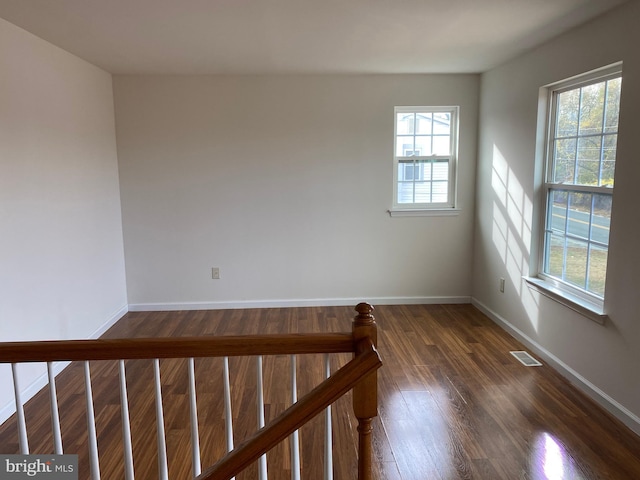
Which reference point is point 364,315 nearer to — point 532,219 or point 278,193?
point 532,219

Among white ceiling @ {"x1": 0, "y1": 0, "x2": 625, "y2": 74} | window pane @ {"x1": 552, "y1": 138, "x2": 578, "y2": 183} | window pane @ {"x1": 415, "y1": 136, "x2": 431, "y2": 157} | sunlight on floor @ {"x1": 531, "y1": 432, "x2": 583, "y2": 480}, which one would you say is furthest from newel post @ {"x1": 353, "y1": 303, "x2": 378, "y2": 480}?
window pane @ {"x1": 415, "y1": 136, "x2": 431, "y2": 157}

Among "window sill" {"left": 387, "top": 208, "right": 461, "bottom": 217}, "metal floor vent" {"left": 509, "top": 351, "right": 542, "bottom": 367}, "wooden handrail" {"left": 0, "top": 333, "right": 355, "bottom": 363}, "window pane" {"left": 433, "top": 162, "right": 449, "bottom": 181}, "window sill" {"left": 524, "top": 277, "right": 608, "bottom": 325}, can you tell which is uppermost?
"window pane" {"left": 433, "top": 162, "right": 449, "bottom": 181}

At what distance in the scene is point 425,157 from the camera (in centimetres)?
472

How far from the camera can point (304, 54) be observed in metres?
3.66

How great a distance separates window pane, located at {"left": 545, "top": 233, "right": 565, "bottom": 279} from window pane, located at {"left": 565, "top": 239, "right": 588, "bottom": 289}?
0.09 m

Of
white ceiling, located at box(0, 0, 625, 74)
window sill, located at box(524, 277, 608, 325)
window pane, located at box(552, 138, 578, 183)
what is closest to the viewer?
white ceiling, located at box(0, 0, 625, 74)

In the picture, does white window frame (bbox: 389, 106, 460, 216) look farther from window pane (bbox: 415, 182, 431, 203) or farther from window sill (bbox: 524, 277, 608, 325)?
window sill (bbox: 524, 277, 608, 325)

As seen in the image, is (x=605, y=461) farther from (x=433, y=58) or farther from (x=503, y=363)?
(x=433, y=58)

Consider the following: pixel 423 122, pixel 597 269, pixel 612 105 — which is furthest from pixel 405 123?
pixel 597 269

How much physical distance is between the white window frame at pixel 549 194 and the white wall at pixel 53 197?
11.8 ft

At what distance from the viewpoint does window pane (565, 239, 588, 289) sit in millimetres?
3115

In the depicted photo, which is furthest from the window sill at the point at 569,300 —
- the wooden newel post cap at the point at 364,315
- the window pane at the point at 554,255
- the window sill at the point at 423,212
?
the wooden newel post cap at the point at 364,315

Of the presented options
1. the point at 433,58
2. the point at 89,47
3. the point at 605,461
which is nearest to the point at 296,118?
the point at 433,58

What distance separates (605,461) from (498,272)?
7.12 ft
